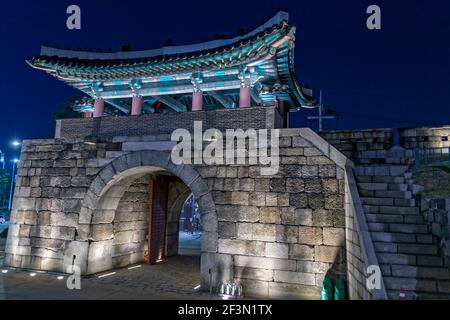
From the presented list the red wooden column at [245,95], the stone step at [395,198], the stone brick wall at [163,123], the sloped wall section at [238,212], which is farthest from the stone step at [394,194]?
the red wooden column at [245,95]

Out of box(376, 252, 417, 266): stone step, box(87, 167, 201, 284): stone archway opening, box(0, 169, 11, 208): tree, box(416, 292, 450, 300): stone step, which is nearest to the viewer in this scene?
box(416, 292, 450, 300): stone step

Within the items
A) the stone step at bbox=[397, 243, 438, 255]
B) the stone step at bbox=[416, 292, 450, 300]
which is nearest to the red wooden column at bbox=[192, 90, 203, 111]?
the stone step at bbox=[397, 243, 438, 255]

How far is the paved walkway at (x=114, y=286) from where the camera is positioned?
20.8 feet

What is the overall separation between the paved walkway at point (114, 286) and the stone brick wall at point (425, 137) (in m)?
6.88

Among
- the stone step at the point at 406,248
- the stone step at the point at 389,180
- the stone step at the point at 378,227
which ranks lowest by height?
the stone step at the point at 406,248

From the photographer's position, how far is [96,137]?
8.94 meters

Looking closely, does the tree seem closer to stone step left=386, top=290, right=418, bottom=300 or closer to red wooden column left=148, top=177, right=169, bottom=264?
red wooden column left=148, top=177, right=169, bottom=264

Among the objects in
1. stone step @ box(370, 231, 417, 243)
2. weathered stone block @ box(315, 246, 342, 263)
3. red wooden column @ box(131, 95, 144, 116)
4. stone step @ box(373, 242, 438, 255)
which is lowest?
weathered stone block @ box(315, 246, 342, 263)

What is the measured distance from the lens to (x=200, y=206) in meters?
7.14

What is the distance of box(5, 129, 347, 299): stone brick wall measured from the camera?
6.27 metres

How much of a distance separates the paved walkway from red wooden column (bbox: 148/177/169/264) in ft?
3.95

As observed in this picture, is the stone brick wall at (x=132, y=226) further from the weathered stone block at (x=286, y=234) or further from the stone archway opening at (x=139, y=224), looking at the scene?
the weathered stone block at (x=286, y=234)
